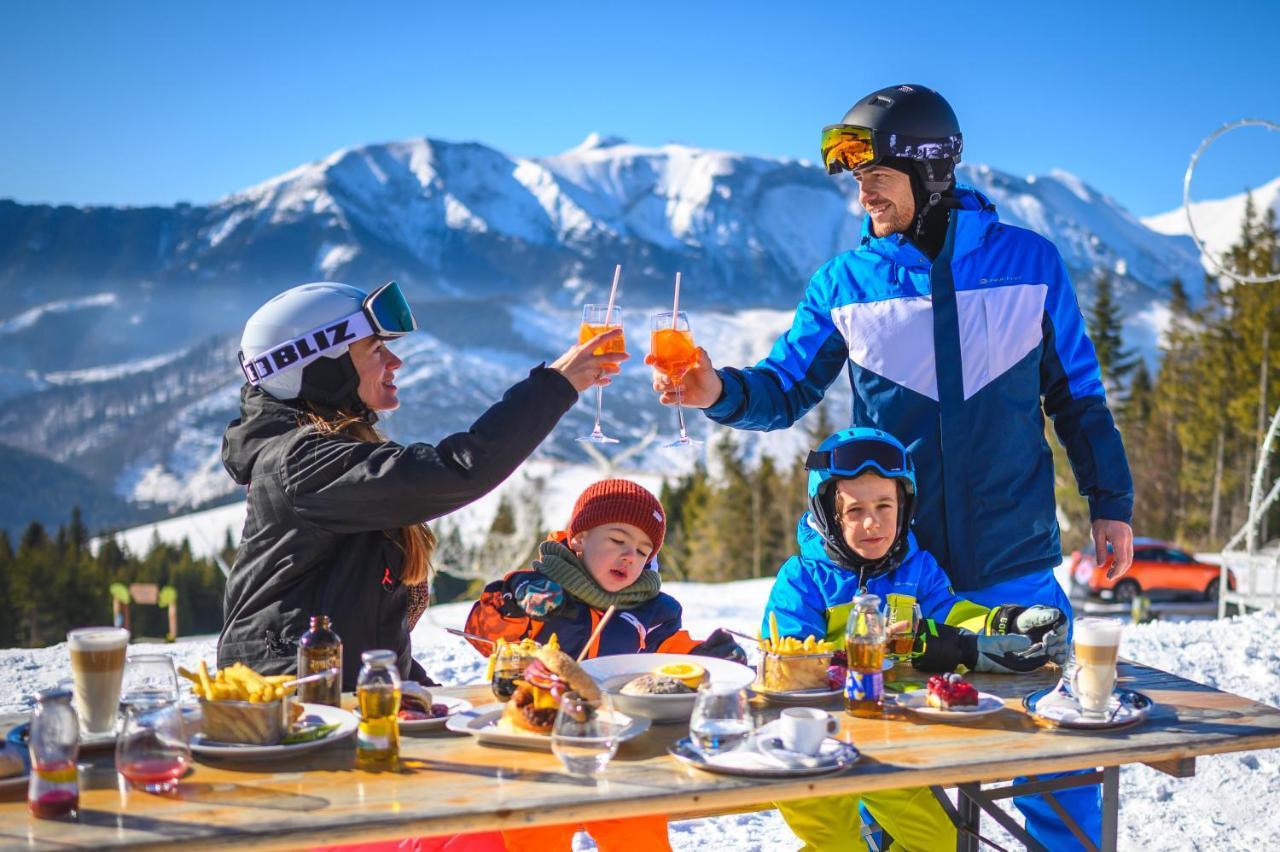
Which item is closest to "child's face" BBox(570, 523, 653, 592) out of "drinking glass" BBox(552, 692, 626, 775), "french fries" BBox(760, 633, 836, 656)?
"french fries" BBox(760, 633, 836, 656)

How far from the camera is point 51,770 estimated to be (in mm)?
2008

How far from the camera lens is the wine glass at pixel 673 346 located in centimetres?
345

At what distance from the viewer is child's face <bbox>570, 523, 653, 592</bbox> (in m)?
3.68

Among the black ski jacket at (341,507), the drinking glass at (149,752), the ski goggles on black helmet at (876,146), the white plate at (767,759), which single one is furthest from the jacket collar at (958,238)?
the drinking glass at (149,752)

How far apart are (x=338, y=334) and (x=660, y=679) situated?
125cm

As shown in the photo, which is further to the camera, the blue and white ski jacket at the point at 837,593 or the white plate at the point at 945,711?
the blue and white ski jacket at the point at 837,593

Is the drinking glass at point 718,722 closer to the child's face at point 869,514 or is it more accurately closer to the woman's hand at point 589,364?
the woman's hand at point 589,364

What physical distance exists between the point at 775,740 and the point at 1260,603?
46.1 feet

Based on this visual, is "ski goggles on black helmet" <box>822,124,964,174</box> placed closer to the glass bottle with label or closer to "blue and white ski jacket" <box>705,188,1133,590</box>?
"blue and white ski jacket" <box>705,188,1133,590</box>

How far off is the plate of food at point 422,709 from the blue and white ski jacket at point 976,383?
1.42 meters

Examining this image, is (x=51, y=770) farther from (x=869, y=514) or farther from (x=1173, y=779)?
(x=1173, y=779)

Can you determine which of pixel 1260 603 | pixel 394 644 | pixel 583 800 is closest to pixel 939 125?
pixel 394 644

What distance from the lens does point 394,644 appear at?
312cm

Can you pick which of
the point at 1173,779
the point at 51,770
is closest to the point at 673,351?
the point at 51,770
